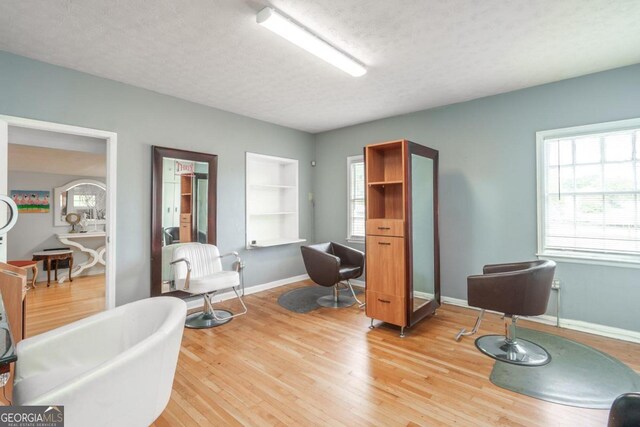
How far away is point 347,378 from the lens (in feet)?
7.55

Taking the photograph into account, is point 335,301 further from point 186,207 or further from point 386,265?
point 186,207

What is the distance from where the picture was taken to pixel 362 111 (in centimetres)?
442

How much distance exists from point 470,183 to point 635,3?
2.14 m

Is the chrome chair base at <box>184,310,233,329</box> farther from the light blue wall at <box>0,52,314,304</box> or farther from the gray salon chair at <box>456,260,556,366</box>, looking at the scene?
the gray salon chair at <box>456,260,556,366</box>

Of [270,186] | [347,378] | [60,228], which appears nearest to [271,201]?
[270,186]

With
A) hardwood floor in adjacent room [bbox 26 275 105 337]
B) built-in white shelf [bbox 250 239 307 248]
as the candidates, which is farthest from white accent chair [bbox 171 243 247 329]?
hardwood floor in adjacent room [bbox 26 275 105 337]

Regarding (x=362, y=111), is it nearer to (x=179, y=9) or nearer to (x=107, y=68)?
(x=179, y=9)

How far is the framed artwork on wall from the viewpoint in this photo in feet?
18.8

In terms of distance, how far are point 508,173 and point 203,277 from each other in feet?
12.7

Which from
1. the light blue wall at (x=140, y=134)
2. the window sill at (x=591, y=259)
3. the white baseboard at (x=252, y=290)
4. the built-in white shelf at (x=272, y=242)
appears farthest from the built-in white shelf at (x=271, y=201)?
the window sill at (x=591, y=259)

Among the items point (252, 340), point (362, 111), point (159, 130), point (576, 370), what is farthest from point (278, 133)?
point (576, 370)

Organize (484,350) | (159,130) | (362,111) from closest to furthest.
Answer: (484,350) → (159,130) → (362,111)

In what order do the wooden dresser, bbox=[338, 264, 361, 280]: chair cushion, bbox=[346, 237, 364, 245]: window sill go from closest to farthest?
the wooden dresser, bbox=[338, 264, 361, 280]: chair cushion, bbox=[346, 237, 364, 245]: window sill

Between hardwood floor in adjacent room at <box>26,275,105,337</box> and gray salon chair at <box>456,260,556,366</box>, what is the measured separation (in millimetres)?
4521
